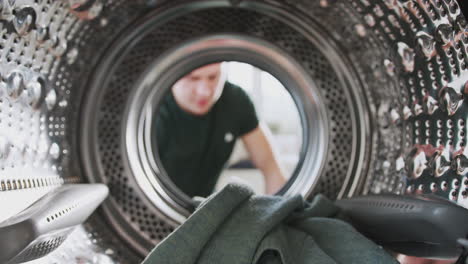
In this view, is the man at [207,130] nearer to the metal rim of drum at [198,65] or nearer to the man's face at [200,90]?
the man's face at [200,90]

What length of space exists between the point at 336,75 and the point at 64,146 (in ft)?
1.57

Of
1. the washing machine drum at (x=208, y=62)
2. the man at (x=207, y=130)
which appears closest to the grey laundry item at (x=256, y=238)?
the washing machine drum at (x=208, y=62)

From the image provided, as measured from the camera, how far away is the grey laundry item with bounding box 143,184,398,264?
23.7 inches

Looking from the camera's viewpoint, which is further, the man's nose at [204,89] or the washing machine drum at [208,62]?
the man's nose at [204,89]

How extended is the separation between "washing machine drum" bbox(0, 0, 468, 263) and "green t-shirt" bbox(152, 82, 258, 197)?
83 centimetres

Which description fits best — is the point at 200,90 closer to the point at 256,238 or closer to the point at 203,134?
the point at 203,134

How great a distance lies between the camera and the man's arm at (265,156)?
1.87 metres

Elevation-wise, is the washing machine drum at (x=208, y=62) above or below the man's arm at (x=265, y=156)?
above

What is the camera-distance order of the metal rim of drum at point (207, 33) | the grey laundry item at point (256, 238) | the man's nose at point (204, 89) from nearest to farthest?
the grey laundry item at point (256, 238), the metal rim of drum at point (207, 33), the man's nose at point (204, 89)

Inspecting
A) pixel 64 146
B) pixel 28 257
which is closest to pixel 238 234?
pixel 28 257

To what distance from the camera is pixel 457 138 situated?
65cm

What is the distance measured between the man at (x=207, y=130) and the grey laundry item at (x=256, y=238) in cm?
108

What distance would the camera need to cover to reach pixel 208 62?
983 millimetres

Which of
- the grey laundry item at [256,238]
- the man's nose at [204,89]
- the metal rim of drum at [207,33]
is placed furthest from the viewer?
the man's nose at [204,89]
